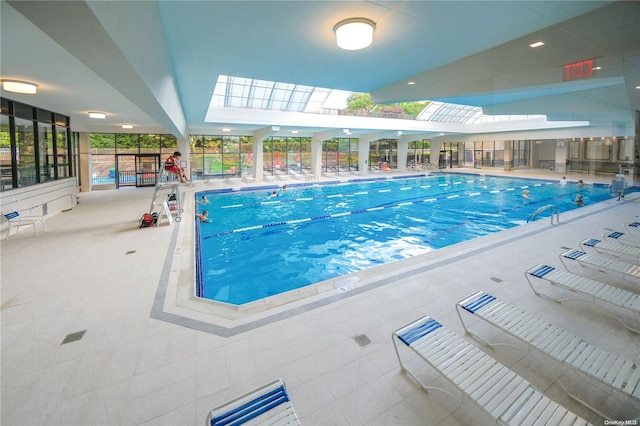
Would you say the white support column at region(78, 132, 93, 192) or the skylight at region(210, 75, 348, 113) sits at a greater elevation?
the skylight at region(210, 75, 348, 113)

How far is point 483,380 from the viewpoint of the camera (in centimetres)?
213

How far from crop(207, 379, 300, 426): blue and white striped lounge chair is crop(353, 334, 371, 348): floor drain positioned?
1.07 meters

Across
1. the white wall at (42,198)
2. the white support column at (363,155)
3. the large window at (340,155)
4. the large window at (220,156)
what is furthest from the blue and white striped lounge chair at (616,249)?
the large window at (340,155)

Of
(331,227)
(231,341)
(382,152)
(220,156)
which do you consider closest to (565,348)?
(231,341)

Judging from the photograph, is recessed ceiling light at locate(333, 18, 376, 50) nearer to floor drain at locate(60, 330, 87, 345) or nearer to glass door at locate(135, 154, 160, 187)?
floor drain at locate(60, 330, 87, 345)

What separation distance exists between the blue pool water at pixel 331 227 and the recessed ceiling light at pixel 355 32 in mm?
3991

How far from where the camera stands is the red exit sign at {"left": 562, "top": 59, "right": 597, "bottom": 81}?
4.41m

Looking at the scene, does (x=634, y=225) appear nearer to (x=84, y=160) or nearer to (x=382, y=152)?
(x=84, y=160)

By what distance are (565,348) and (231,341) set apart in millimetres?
3003

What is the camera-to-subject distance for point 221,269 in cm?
621

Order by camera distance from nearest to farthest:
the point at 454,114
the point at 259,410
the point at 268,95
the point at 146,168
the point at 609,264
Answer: the point at 259,410 < the point at 609,264 < the point at 268,95 < the point at 146,168 < the point at 454,114

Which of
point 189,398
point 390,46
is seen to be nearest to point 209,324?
point 189,398

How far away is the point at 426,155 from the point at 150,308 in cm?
2987

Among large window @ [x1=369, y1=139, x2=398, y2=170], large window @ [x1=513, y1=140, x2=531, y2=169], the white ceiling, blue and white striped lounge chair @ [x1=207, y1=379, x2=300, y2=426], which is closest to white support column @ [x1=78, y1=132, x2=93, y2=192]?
the white ceiling
